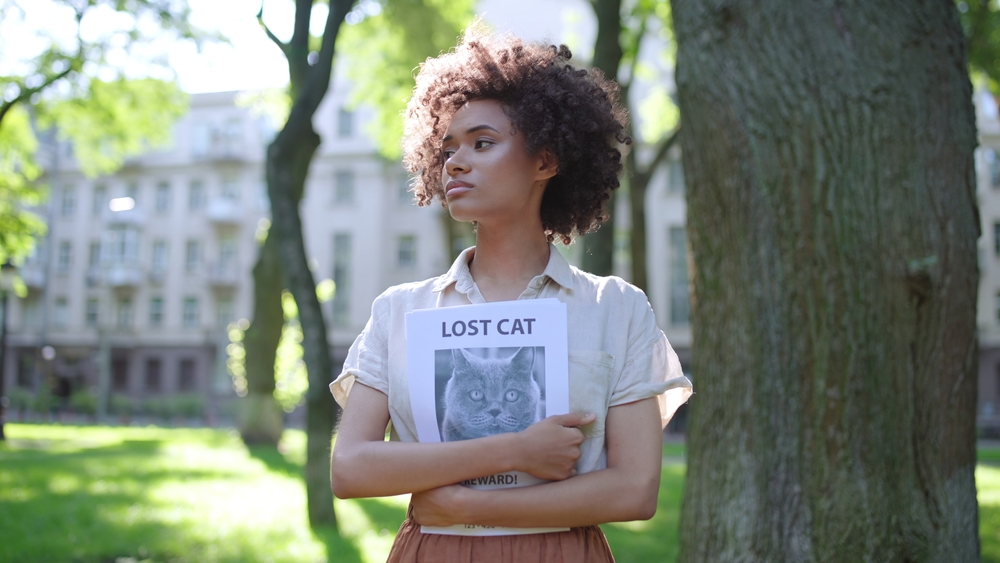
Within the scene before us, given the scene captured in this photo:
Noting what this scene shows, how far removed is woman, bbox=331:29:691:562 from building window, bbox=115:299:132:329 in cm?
4430

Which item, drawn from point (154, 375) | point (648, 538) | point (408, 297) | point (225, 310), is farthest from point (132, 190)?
point (408, 297)

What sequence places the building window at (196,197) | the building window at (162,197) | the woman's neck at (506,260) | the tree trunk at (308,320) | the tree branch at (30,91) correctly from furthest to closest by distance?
the building window at (162,197) < the building window at (196,197) < the tree branch at (30,91) < the tree trunk at (308,320) < the woman's neck at (506,260)

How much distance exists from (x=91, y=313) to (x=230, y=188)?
1009cm

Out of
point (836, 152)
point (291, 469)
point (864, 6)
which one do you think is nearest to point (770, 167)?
point (836, 152)

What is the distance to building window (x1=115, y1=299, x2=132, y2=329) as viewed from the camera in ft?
140

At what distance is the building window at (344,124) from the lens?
3938 cm

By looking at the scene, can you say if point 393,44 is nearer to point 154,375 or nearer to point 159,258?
point 159,258

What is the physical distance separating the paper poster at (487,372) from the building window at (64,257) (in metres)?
47.9

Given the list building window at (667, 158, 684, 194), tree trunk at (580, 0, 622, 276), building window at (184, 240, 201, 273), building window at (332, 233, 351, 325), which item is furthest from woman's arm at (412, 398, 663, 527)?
building window at (184, 240, 201, 273)

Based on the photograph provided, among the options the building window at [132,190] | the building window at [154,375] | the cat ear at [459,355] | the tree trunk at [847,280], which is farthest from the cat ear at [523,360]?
the building window at [132,190]

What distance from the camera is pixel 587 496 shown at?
6.13ft

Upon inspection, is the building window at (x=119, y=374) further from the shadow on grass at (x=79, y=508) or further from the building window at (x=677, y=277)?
the shadow on grass at (x=79, y=508)

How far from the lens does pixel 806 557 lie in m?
3.32

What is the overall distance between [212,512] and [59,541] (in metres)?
2.09
